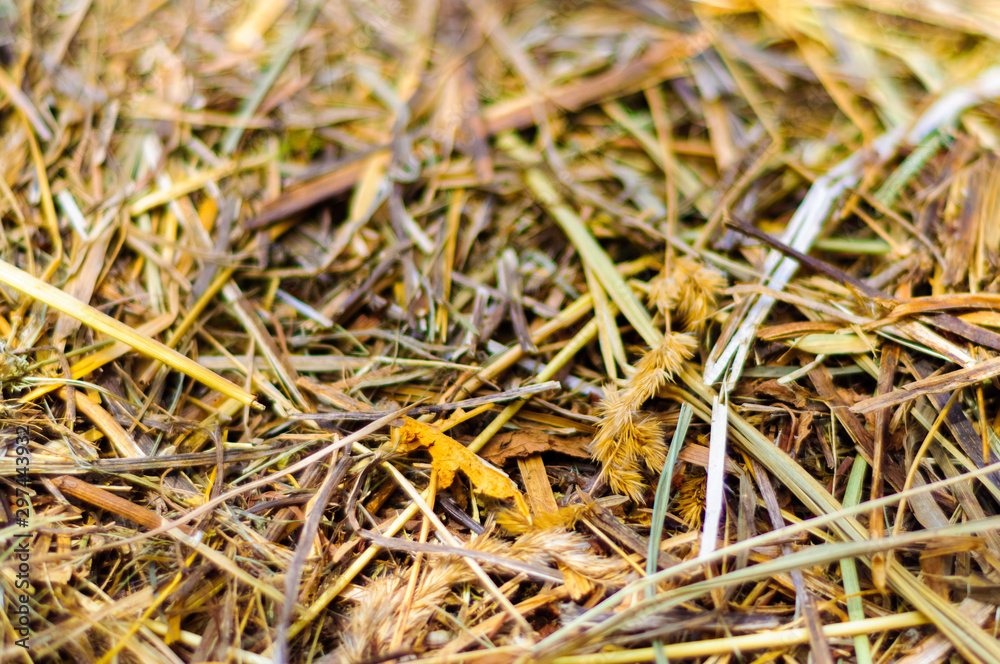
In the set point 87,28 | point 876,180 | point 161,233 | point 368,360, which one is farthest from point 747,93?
point 87,28

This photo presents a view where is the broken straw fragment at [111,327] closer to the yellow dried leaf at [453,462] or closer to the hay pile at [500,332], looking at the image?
the hay pile at [500,332]

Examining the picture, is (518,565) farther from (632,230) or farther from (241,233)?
(241,233)

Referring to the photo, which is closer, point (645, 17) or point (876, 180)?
point (876, 180)
